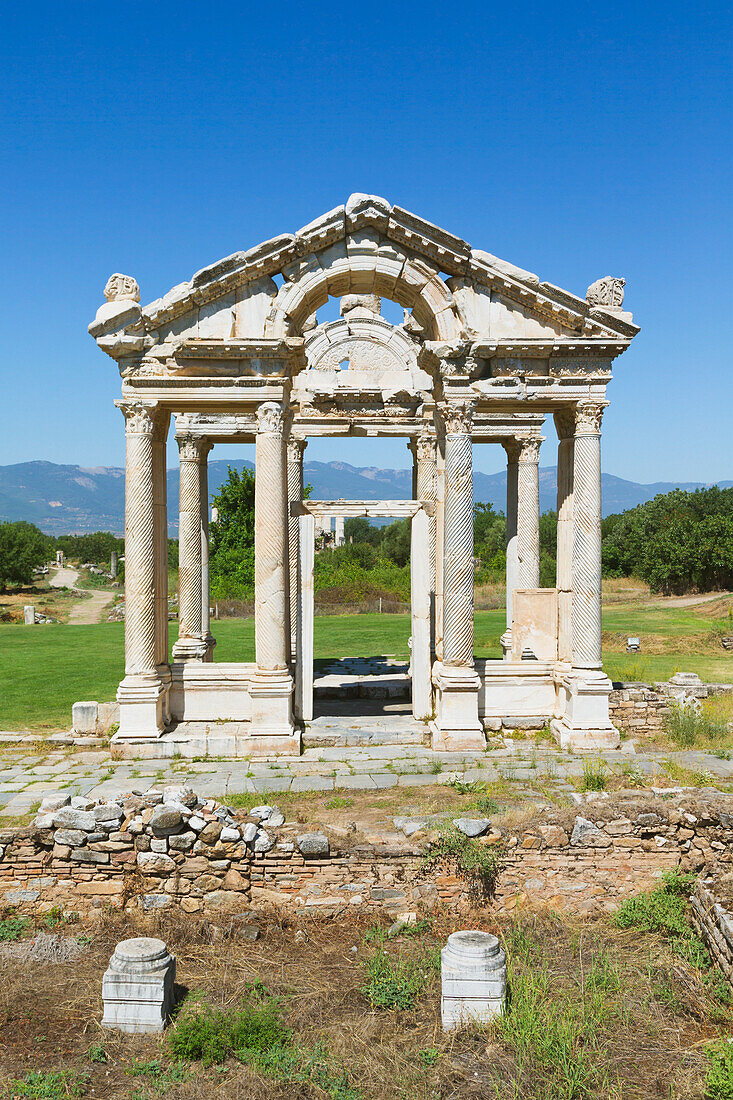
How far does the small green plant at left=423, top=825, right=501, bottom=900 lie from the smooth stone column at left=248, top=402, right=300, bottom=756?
16.4ft

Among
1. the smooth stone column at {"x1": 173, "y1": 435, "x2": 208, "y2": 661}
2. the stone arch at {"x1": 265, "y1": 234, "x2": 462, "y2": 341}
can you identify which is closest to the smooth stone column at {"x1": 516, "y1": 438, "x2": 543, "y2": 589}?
the stone arch at {"x1": 265, "y1": 234, "x2": 462, "y2": 341}

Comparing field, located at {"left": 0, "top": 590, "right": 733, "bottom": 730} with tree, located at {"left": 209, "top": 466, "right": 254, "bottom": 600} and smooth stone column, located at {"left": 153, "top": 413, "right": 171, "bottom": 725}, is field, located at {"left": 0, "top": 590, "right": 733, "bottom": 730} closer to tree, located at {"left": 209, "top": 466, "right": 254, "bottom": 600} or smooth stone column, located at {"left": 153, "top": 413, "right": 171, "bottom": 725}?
smooth stone column, located at {"left": 153, "top": 413, "right": 171, "bottom": 725}

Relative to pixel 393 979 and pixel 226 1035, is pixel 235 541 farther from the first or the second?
pixel 226 1035

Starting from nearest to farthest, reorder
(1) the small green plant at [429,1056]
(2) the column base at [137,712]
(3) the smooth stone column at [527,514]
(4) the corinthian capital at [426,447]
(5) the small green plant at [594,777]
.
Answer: (1) the small green plant at [429,1056] → (5) the small green plant at [594,777] → (2) the column base at [137,712] → (4) the corinthian capital at [426,447] → (3) the smooth stone column at [527,514]

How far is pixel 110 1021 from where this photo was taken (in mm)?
6254

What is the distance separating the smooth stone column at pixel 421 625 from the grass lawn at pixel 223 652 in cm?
634

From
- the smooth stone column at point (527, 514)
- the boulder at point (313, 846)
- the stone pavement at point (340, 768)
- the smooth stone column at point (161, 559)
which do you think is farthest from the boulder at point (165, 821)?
the smooth stone column at point (527, 514)

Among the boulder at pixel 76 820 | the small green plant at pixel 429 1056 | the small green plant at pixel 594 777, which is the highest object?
the boulder at pixel 76 820

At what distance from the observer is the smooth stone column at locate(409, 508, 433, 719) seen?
14375 mm

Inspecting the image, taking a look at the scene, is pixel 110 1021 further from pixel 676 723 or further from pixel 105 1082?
pixel 676 723

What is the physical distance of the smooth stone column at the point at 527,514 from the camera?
18609 mm

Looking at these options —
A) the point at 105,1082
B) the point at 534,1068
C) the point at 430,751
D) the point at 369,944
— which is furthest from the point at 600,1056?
the point at 430,751

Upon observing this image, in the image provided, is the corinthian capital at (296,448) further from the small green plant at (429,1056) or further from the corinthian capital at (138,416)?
the small green plant at (429,1056)

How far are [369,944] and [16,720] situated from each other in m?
10.1
